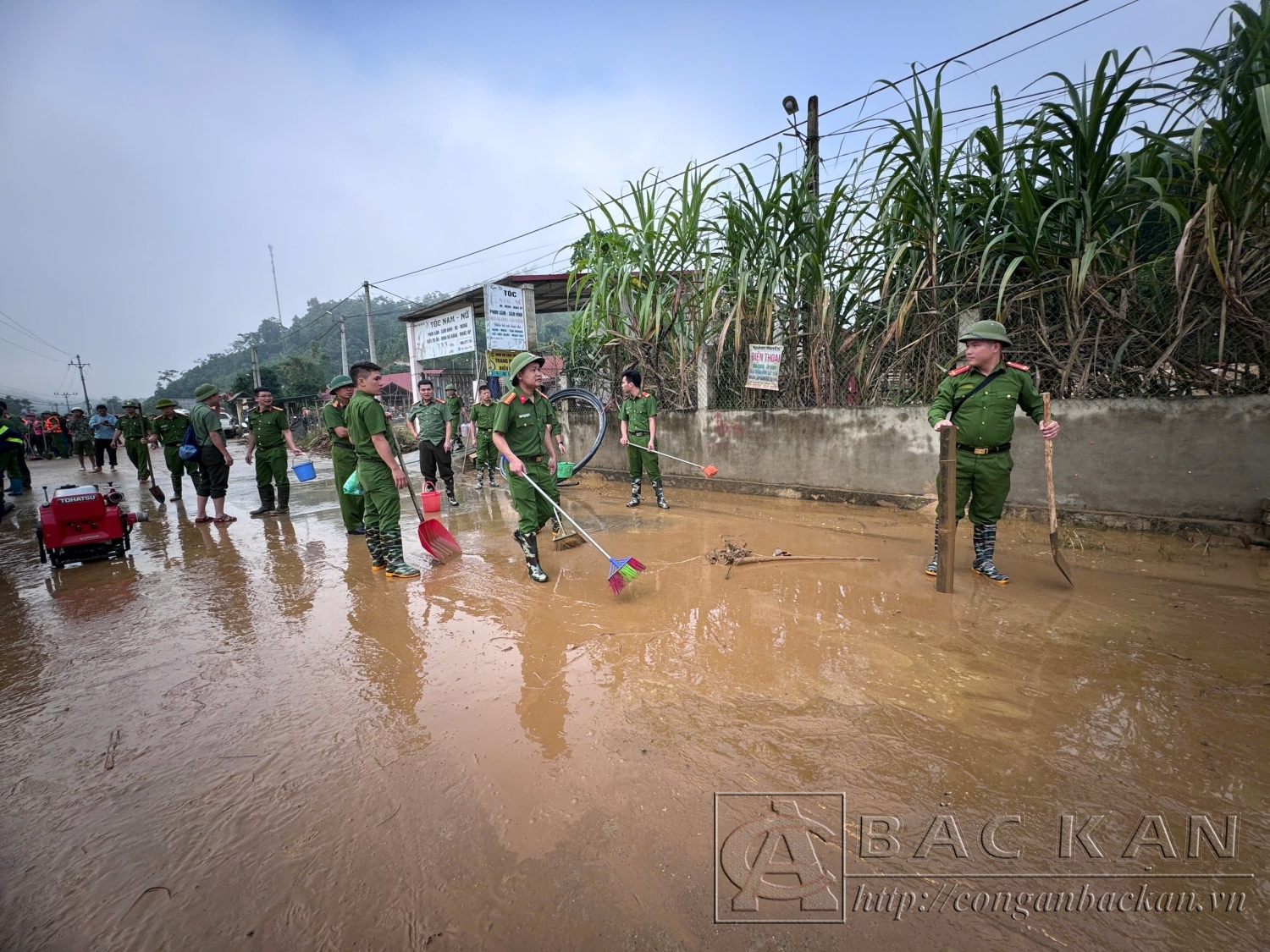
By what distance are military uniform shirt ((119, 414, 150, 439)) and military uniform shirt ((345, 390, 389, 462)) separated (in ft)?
31.4

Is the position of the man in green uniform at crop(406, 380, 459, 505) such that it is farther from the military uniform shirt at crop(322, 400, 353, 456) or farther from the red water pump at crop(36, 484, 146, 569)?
the red water pump at crop(36, 484, 146, 569)

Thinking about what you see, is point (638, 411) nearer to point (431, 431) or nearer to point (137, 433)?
point (431, 431)

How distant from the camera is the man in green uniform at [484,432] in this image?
27.0 feet

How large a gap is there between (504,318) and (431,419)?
4659mm

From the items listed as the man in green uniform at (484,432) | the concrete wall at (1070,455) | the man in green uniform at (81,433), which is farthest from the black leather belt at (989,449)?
the man in green uniform at (81,433)

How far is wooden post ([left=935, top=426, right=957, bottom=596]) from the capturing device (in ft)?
12.0

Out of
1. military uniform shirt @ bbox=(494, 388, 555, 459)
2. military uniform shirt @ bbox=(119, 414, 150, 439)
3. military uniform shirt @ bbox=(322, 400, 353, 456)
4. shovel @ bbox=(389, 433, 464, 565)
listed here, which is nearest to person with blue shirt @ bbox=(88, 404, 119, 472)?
military uniform shirt @ bbox=(119, 414, 150, 439)

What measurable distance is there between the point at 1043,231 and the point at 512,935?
21.2 feet

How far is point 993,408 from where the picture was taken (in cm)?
Result: 391

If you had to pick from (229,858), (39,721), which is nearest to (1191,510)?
(229,858)

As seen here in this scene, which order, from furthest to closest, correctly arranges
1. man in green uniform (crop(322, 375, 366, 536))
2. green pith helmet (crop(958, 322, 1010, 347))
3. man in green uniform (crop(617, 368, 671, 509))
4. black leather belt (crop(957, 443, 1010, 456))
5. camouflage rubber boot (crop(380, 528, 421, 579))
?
man in green uniform (crop(617, 368, 671, 509)) → man in green uniform (crop(322, 375, 366, 536)) → camouflage rubber boot (crop(380, 528, 421, 579)) → black leather belt (crop(957, 443, 1010, 456)) → green pith helmet (crop(958, 322, 1010, 347))

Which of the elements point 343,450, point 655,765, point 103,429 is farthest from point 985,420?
point 103,429

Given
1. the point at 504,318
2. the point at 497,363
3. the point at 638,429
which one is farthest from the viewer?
the point at 504,318

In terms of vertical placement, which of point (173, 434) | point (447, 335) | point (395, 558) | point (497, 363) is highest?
point (447, 335)
